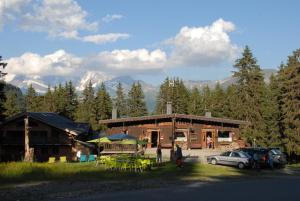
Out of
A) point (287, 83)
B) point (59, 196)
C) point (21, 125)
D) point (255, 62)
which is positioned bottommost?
point (59, 196)

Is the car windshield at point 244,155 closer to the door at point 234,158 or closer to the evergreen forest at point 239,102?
the door at point 234,158

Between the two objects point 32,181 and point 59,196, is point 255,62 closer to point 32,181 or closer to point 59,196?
point 32,181

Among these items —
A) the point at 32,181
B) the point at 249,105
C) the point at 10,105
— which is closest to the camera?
the point at 32,181

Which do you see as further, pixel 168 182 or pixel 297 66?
pixel 297 66

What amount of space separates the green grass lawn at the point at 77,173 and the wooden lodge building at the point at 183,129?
20.3m

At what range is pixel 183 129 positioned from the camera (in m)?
53.5

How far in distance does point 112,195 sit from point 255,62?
50765mm

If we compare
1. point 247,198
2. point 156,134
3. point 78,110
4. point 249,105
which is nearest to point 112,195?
point 247,198

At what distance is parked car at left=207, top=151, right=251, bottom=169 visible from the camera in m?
36.1

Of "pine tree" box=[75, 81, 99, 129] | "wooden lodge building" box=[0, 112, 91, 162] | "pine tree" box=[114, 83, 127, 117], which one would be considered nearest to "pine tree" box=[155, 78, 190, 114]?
"pine tree" box=[114, 83, 127, 117]

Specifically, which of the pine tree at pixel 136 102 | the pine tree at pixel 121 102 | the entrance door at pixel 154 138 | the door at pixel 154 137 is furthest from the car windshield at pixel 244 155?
the pine tree at pixel 121 102

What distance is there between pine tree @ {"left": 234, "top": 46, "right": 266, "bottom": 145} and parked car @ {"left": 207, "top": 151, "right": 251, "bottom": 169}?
2815cm

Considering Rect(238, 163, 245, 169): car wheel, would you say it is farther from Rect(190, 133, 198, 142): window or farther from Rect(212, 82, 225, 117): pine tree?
Rect(212, 82, 225, 117): pine tree

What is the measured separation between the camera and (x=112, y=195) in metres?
19.6
